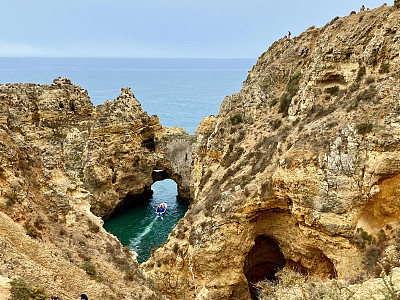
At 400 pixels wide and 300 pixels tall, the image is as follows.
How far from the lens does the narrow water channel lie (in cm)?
3316

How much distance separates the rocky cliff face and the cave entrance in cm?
7

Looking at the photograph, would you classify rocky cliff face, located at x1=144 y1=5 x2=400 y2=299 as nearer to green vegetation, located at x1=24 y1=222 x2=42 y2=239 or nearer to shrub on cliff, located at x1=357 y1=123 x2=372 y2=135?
shrub on cliff, located at x1=357 y1=123 x2=372 y2=135

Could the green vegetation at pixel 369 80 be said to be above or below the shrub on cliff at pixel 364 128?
above

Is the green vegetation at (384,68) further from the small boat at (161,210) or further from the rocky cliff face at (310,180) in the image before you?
the small boat at (161,210)

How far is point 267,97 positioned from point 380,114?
46.7ft

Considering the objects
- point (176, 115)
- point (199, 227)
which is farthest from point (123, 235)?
Result: point (176, 115)

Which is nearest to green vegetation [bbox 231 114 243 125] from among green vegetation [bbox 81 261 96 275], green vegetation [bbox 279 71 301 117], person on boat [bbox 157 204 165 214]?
green vegetation [bbox 279 71 301 117]

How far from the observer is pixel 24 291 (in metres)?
8.53

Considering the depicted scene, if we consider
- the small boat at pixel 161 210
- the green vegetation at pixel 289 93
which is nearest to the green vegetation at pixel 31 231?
the green vegetation at pixel 289 93

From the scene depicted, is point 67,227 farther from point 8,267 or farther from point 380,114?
point 380,114

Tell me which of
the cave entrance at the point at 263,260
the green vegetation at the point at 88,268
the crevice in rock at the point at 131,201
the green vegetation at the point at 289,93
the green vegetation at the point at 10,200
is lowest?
the crevice in rock at the point at 131,201

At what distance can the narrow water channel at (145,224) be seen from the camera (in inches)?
1305

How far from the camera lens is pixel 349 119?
1684 cm

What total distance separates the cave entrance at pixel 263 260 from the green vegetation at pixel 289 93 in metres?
10.3
